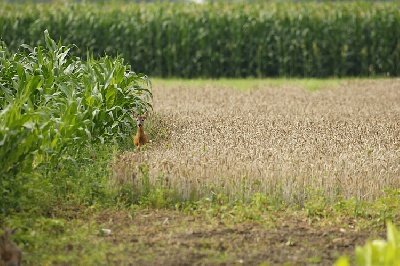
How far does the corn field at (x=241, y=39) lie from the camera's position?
74.3 feet

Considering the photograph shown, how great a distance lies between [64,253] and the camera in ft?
21.0

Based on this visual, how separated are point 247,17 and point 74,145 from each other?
14.9m

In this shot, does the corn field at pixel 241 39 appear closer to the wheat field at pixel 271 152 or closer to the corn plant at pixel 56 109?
the wheat field at pixel 271 152

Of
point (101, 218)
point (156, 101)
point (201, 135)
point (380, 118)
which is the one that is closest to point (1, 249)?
point (101, 218)

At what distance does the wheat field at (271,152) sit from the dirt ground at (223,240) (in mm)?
687

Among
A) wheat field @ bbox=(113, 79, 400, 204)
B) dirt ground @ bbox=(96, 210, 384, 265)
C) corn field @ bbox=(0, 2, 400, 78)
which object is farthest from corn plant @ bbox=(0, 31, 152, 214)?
corn field @ bbox=(0, 2, 400, 78)

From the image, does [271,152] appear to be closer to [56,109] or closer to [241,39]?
[56,109]

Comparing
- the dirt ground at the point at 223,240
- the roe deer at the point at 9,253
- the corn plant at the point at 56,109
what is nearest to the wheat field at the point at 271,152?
the corn plant at the point at 56,109

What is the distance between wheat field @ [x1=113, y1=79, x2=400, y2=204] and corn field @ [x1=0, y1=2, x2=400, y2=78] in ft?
24.6

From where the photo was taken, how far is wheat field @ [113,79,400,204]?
824 cm

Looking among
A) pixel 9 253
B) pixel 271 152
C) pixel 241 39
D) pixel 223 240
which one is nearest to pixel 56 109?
pixel 271 152

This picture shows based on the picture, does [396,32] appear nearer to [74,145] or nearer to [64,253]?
[74,145]

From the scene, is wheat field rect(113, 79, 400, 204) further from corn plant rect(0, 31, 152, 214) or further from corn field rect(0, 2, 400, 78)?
corn field rect(0, 2, 400, 78)

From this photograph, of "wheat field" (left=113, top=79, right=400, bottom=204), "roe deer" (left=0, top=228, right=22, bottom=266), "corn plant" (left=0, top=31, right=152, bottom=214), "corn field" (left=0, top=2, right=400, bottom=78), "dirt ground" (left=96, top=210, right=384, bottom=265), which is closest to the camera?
"roe deer" (left=0, top=228, right=22, bottom=266)
